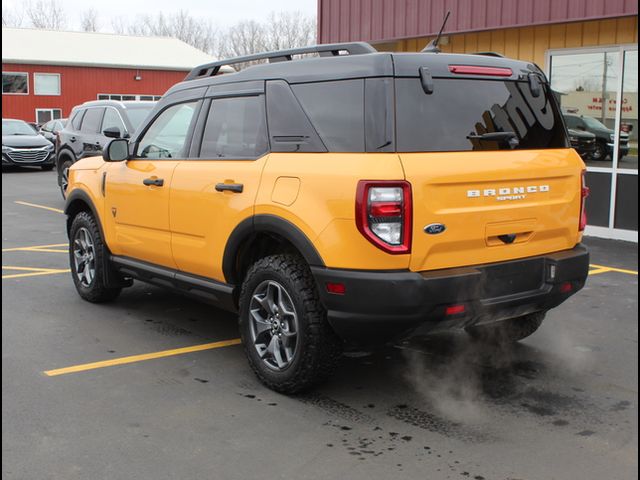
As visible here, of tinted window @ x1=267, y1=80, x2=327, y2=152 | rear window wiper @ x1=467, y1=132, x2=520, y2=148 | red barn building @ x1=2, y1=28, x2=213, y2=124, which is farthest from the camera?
red barn building @ x1=2, y1=28, x2=213, y2=124

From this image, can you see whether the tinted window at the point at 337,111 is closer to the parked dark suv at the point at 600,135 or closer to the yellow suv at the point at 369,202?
the yellow suv at the point at 369,202

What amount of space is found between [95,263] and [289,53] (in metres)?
2.71

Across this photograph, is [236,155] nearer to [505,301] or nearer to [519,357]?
[505,301]

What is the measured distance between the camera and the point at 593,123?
10805mm

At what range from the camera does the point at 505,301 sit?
429cm

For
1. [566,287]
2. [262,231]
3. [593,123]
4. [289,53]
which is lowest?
[566,287]

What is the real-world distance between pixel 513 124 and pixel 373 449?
207 cm

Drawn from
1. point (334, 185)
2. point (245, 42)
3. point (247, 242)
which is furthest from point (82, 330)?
point (245, 42)

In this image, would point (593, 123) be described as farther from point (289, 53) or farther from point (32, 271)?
point (32, 271)

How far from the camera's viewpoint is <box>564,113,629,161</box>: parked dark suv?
10.5 metres

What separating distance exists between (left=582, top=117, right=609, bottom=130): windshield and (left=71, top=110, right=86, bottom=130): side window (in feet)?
29.5

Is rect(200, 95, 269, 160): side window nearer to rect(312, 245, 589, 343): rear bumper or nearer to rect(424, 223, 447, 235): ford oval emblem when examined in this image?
rect(312, 245, 589, 343): rear bumper

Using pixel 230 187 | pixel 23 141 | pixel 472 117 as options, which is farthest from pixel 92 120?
pixel 472 117

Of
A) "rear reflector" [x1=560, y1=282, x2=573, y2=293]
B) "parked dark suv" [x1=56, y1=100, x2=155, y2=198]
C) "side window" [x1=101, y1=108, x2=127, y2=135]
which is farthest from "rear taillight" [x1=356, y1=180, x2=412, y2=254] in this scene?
"side window" [x1=101, y1=108, x2=127, y2=135]
